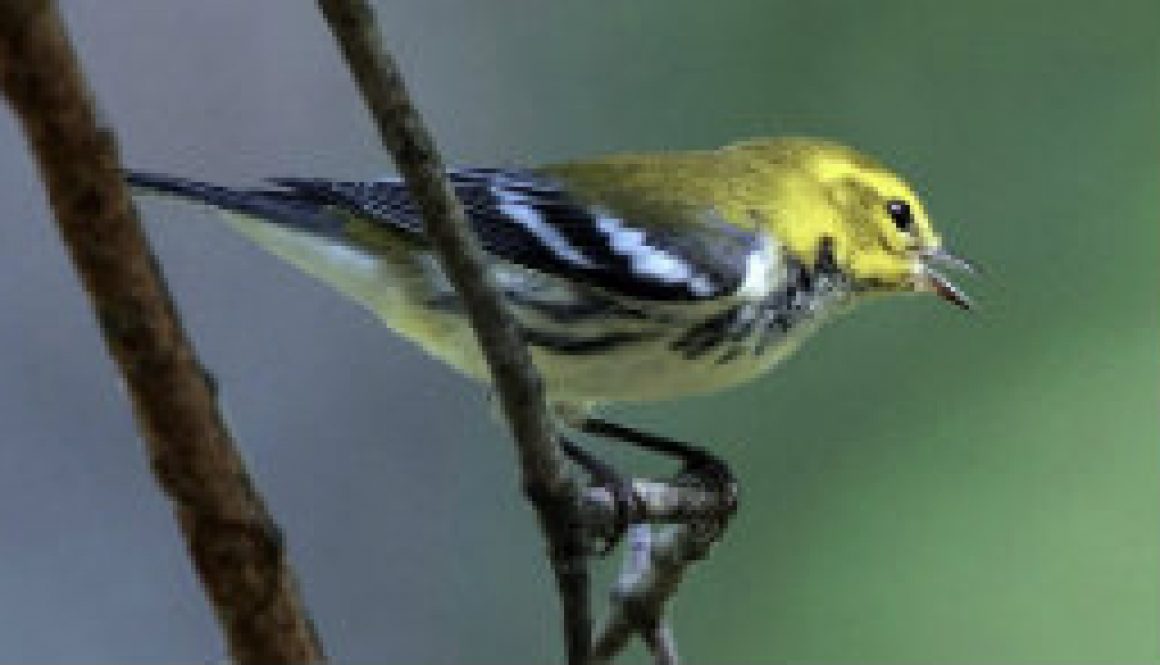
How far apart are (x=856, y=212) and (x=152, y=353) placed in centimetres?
163

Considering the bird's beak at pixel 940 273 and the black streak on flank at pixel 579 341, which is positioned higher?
the black streak on flank at pixel 579 341

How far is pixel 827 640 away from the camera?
212 cm

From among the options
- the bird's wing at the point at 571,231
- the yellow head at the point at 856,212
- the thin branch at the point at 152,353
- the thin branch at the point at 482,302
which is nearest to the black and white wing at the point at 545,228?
the bird's wing at the point at 571,231

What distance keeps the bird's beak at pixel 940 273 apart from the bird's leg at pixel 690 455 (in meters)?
0.50

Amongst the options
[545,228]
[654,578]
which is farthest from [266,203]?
[654,578]

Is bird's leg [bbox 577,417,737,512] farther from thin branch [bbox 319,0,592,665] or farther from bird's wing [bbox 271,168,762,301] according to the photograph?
thin branch [bbox 319,0,592,665]

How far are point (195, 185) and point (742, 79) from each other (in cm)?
99

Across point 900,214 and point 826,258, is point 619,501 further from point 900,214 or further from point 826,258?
point 900,214

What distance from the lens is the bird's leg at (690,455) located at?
1.11 meters

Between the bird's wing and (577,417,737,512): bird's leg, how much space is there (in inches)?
4.4

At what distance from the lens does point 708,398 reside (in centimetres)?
215

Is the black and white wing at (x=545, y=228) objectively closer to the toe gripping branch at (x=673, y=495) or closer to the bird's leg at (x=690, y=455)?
the bird's leg at (x=690, y=455)

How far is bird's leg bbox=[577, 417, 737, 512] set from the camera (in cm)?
111

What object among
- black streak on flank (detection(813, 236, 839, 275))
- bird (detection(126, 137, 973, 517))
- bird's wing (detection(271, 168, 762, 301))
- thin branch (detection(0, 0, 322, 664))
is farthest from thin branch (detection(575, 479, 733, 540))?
black streak on flank (detection(813, 236, 839, 275))
